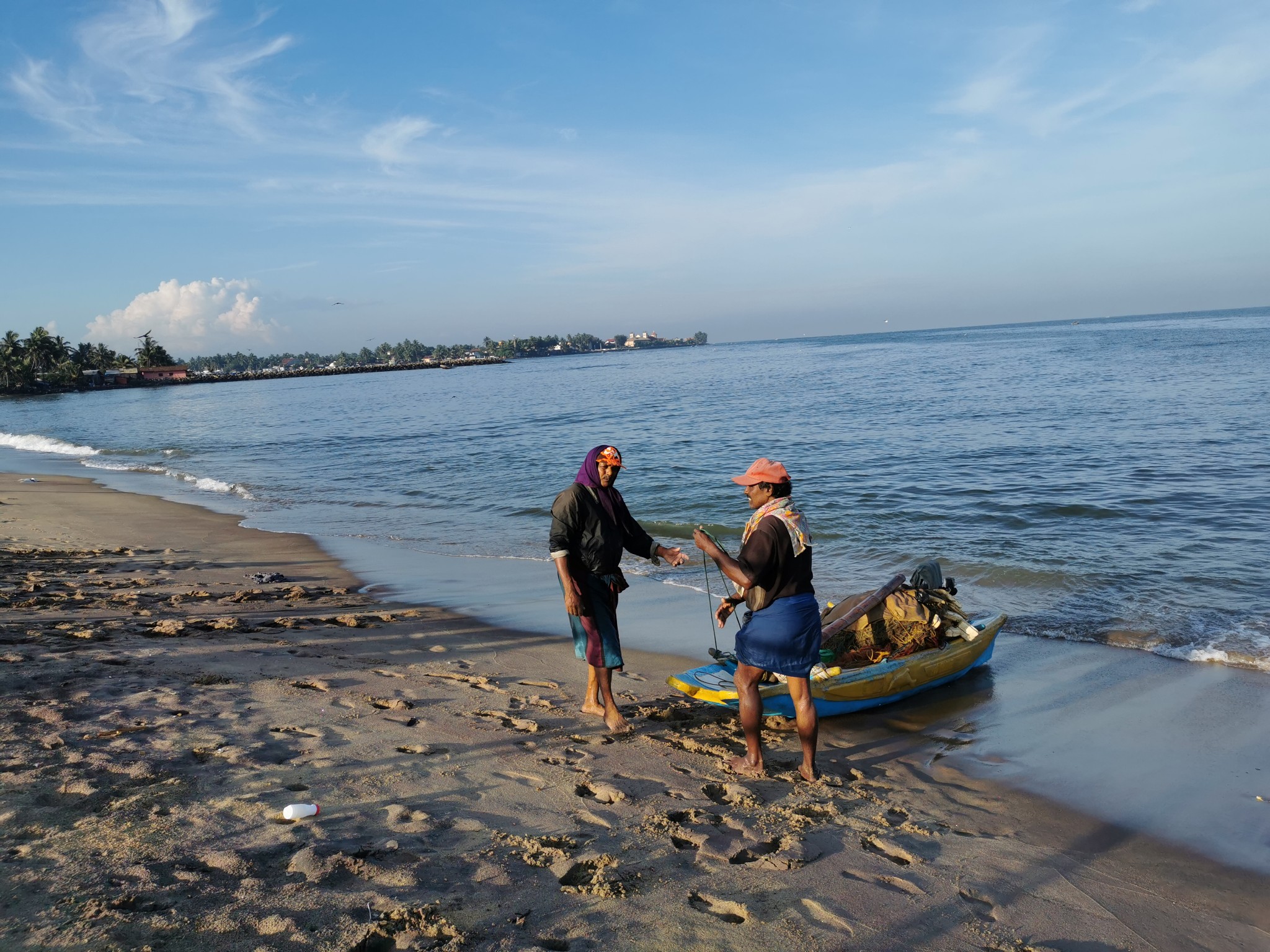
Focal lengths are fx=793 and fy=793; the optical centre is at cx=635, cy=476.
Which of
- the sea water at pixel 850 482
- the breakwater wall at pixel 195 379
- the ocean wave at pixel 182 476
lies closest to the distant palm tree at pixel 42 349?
the breakwater wall at pixel 195 379

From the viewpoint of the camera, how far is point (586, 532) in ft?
18.1

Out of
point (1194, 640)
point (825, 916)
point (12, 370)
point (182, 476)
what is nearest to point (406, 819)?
point (825, 916)

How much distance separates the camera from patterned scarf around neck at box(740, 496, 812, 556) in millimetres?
4648

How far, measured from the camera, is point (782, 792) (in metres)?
4.84

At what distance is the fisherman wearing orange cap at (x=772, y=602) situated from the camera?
464 centimetres

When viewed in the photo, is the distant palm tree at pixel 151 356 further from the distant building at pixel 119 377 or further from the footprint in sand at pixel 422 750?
the footprint in sand at pixel 422 750

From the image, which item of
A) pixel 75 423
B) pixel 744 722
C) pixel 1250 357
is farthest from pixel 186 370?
pixel 744 722

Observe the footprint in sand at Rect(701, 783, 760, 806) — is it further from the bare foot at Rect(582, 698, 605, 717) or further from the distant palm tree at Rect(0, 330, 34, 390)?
the distant palm tree at Rect(0, 330, 34, 390)

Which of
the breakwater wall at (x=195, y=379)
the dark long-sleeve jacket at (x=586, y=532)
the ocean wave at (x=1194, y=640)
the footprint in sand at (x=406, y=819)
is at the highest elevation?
the breakwater wall at (x=195, y=379)

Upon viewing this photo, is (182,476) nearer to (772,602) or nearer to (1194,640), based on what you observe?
(772,602)

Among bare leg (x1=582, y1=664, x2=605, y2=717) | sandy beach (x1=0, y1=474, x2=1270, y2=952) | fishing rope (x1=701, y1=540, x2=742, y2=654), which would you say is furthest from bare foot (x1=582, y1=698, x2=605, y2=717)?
fishing rope (x1=701, y1=540, x2=742, y2=654)

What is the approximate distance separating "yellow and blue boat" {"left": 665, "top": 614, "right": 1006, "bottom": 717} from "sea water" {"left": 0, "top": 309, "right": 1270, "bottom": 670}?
6.75 feet

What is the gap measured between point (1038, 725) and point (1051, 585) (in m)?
4.88

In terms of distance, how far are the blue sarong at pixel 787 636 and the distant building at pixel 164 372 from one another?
145 m
